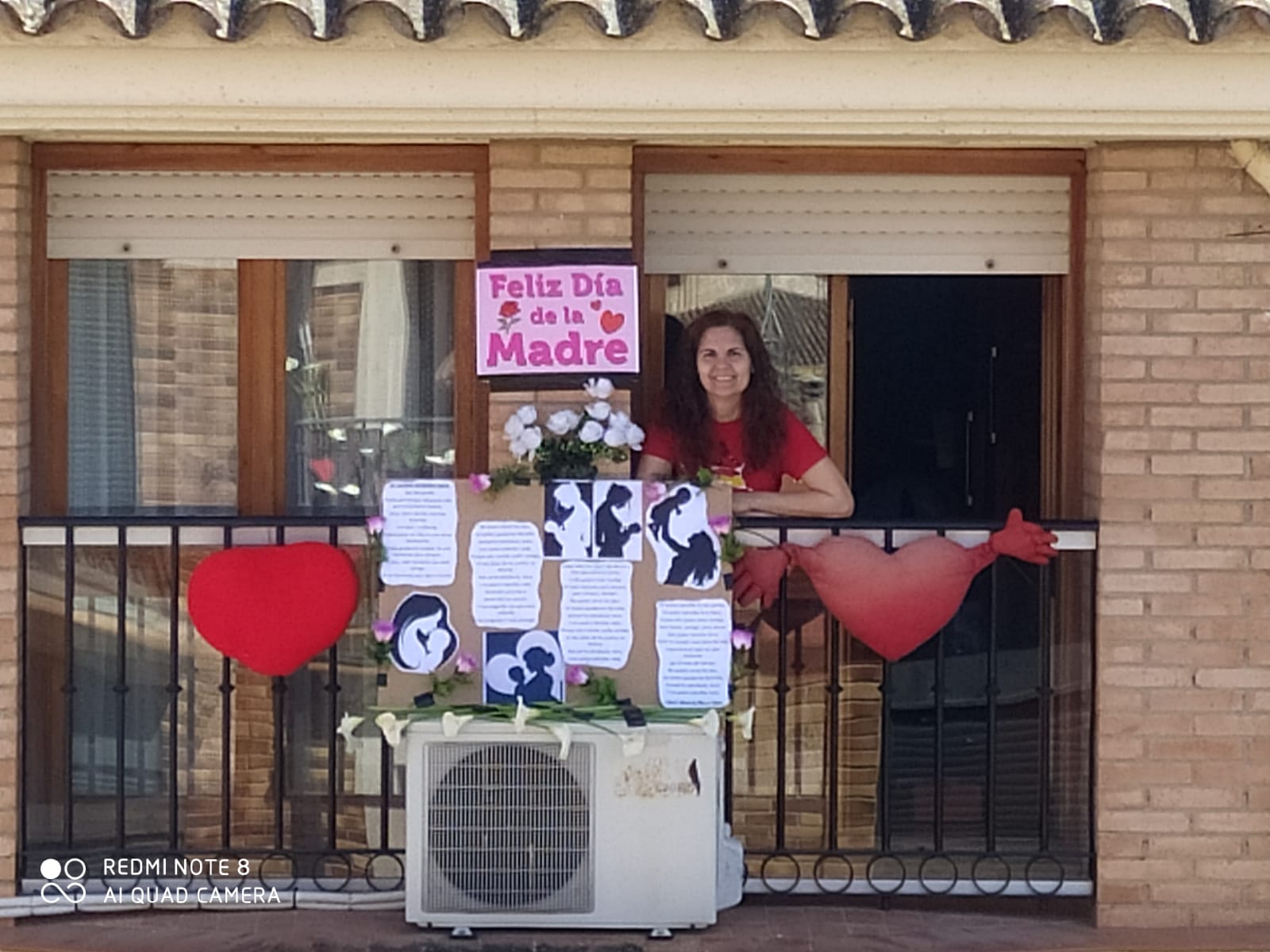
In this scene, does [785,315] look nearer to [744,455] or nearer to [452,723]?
[744,455]

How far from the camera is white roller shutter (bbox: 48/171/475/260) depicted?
6.63 meters

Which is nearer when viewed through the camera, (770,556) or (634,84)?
(634,84)

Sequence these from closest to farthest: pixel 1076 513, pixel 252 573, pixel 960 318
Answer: pixel 252 573
pixel 1076 513
pixel 960 318

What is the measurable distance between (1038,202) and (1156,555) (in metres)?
1.18

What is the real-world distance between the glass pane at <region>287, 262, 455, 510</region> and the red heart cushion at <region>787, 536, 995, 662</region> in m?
1.32

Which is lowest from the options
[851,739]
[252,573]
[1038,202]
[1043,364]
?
[851,739]

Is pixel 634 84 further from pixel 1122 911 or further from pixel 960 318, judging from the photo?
pixel 1122 911

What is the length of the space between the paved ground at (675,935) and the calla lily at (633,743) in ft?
1.84

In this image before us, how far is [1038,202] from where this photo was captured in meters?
6.66

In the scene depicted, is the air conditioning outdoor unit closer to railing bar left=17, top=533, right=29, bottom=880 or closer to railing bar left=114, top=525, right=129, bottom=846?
railing bar left=114, top=525, right=129, bottom=846

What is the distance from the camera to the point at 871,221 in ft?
21.9

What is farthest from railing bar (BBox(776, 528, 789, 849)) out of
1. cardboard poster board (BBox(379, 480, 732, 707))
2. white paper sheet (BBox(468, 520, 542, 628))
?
white paper sheet (BBox(468, 520, 542, 628))

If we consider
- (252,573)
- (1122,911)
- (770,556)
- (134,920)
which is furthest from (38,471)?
(1122,911)

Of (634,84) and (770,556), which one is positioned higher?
(634,84)
